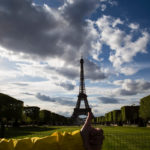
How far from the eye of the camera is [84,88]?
225ft

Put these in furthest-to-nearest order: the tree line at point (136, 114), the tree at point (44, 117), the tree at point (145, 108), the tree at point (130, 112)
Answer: the tree at point (44, 117) < the tree at point (130, 112) < the tree line at point (136, 114) < the tree at point (145, 108)

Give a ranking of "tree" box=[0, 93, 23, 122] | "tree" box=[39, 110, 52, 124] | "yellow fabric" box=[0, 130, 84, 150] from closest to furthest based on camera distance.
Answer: "yellow fabric" box=[0, 130, 84, 150] < "tree" box=[0, 93, 23, 122] < "tree" box=[39, 110, 52, 124]

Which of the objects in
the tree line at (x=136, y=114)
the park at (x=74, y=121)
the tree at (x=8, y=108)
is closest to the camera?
the park at (x=74, y=121)

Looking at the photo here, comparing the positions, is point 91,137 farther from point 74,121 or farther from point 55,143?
point 74,121

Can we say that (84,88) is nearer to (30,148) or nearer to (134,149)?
(134,149)

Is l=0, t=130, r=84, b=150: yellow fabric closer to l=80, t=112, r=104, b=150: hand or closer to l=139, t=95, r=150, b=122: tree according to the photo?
l=80, t=112, r=104, b=150: hand

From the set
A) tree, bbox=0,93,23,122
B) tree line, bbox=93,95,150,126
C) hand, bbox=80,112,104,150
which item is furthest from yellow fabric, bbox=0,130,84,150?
tree line, bbox=93,95,150,126

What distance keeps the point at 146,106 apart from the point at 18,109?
85.3 feet

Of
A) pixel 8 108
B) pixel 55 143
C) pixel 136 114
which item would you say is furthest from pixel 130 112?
A: pixel 55 143

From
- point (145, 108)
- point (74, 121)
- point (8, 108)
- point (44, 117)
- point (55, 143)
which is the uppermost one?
point (145, 108)

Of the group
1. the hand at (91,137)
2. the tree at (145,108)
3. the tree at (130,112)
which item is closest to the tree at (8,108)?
the tree at (145,108)

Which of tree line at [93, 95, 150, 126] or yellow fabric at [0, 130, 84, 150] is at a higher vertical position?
tree line at [93, 95, 150, 126]

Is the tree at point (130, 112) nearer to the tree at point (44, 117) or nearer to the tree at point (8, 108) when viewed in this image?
the tree at point (44, 117)

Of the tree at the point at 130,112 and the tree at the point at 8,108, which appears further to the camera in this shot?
the tree at the point at 130,112
